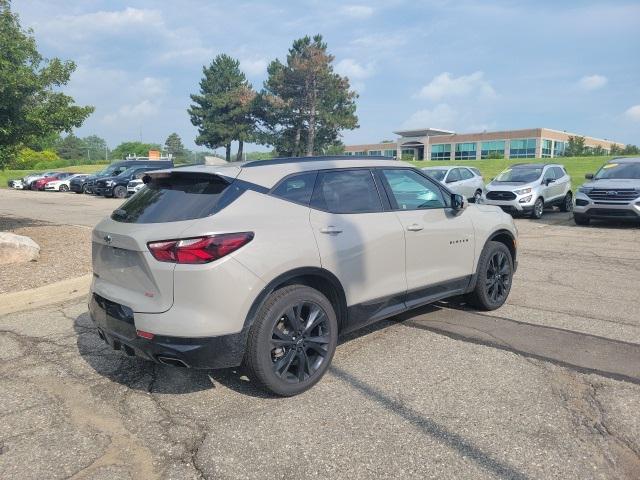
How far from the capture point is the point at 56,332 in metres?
5.16

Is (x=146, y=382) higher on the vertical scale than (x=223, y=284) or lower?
lower

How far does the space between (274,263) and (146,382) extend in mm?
1495

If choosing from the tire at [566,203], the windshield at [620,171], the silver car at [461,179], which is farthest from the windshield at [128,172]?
the windshield at [620,171]

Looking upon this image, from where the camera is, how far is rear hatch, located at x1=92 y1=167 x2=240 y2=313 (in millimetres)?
3346

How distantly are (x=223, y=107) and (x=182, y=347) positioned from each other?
201 feet

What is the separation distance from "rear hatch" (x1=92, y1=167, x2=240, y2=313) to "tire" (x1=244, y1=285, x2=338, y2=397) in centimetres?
66

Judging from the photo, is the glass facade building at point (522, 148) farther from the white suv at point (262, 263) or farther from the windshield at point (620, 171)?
the white suv at point (262, 263)

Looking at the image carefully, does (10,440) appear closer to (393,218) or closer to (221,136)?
(393,218)

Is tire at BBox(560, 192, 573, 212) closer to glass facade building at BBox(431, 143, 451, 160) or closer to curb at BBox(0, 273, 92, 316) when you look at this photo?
curb at BBox(0, 273, 92, 316)

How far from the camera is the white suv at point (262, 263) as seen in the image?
3275 mm

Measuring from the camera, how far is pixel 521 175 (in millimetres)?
16781

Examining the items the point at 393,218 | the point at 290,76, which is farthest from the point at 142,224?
the point at 290,76

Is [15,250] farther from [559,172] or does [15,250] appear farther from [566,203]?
[566,203]

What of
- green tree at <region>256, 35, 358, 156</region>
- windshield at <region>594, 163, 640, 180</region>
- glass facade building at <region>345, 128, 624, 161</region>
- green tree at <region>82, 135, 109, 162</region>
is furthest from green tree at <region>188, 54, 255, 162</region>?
green tree at <region>82, 135, 109, 162</region>
